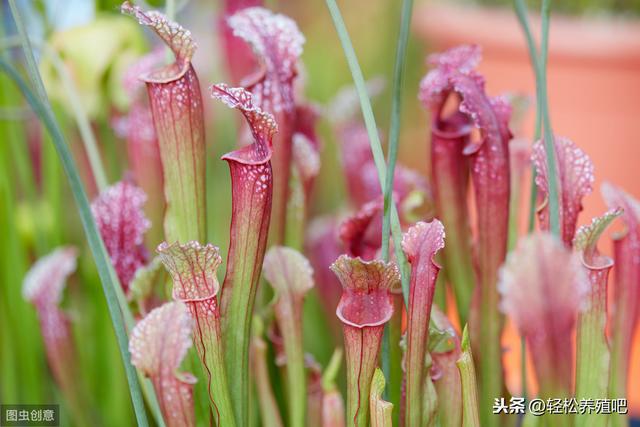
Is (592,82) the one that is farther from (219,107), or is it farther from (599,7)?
(219,107)

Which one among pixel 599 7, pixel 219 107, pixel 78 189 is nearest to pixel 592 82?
pixel 599 7

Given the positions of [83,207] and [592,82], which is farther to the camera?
[592,82]

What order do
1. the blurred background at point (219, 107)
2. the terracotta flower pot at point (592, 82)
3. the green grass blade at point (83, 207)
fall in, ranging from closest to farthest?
the green grass blade at point (83, 207), the blurred background at point (219, 107), the terracotta flower pot at point (592, 82)

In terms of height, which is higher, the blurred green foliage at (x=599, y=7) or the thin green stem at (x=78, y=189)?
the blurred green foliage at (x=599, y=7)

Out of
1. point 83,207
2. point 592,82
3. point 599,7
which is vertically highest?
point 599,7

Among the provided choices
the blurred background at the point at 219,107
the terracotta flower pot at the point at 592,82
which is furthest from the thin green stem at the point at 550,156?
the terracotta flower pot at the point at 592,82

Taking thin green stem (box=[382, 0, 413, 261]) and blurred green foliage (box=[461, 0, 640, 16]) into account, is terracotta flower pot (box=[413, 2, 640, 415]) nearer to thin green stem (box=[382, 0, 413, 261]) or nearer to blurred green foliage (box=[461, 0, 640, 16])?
blurred green foliage (box=[461, 0, 640, 16])

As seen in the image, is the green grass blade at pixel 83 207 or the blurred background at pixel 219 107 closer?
the green grass blade at pixel 83 207

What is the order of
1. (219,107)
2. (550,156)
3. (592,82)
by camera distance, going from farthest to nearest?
(219,107)
(592,82)
(550,156)

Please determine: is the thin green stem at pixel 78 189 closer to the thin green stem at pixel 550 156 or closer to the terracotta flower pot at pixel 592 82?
the thin green stem at pixel 550 156
